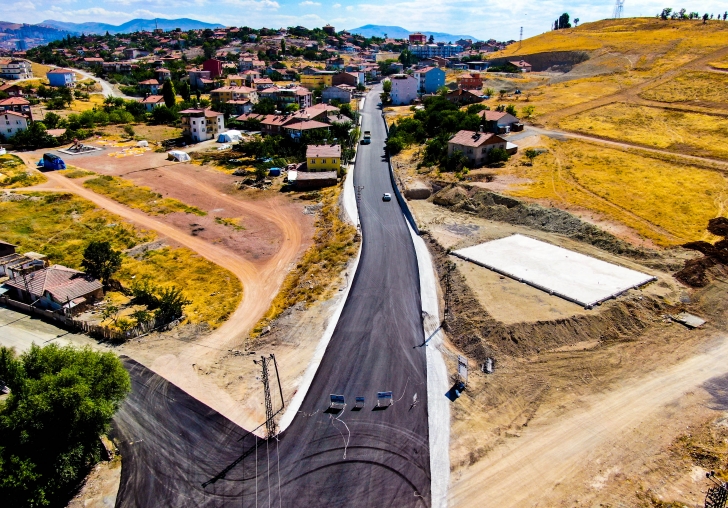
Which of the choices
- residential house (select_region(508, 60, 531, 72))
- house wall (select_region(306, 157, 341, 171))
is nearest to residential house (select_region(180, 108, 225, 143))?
house wall (select_region(306, 157, 341, 171))

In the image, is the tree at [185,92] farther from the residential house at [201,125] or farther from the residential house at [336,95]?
the residential house at [336,95]

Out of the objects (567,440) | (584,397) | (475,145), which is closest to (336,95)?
(475,145)

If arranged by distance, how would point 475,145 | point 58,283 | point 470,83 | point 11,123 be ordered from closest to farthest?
point 58,283 < point 475,145 < point 11,123 < point 470,83

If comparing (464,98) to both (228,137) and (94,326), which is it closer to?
(228,137)

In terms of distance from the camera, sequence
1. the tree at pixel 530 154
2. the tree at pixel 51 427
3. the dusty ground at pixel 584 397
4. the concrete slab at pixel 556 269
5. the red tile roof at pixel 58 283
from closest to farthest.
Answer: the tree at pixel 51 427 < the dusty ground at pixel 584 397 < the concrete slab at pixel 556 269 < the red tile roof at pixel 58 283 < the tree at pixel 530 154

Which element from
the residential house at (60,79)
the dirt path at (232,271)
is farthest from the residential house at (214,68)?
the dirt path at (232,271)

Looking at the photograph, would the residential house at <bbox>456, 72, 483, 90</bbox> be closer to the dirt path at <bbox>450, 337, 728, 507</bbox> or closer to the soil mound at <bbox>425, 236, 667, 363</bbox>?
the soil mound at <bbox>425, 236, 667, 363</bbox>
